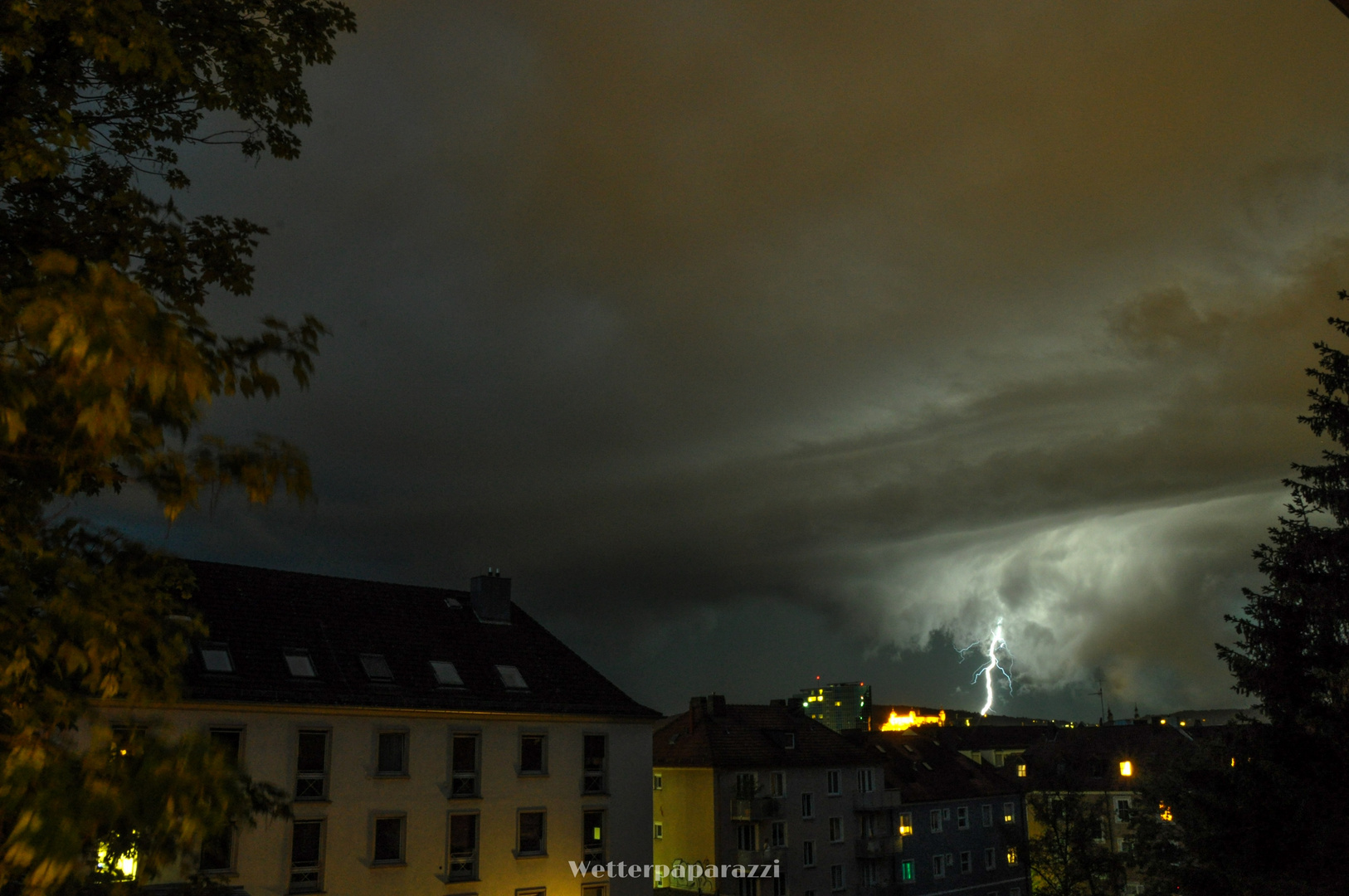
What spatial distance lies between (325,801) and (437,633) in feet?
29.6

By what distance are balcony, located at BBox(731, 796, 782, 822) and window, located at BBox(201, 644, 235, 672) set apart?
100ft

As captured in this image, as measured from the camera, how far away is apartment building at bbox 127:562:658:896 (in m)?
29.6

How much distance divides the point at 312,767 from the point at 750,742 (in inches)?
1198

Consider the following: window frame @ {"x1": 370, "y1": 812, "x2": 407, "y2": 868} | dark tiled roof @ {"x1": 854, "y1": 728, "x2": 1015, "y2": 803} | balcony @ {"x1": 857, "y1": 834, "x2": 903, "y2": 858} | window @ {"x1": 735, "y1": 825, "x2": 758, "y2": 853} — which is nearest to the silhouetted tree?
window frame @ {"x1": 370, "y1": 812, "x2": 407, "y2": 868}

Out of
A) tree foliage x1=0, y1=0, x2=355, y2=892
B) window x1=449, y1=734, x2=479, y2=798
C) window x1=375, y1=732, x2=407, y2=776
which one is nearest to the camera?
tree foliage x1=0, y1=0, x2=355, y2=892

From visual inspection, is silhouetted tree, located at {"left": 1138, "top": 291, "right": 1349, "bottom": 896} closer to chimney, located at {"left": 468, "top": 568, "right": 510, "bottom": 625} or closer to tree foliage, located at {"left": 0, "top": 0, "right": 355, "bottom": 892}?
tree foliage, located at {"left": 0, "top": 0, "right": 355, "bottom": 892}

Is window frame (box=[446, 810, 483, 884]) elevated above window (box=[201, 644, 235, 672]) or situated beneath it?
situated beneath

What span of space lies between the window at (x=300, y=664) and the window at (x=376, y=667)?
1.97m

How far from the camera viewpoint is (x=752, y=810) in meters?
51.8

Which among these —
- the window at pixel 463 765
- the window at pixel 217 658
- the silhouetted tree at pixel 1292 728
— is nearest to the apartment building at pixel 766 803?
the window at pixel 463 765

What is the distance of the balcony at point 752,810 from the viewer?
51719 millimetres

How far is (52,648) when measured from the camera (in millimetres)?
5562

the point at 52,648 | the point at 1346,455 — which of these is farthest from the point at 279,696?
the point at 1346,455

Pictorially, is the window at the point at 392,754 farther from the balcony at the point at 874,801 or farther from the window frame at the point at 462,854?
the balcony at the point at 874,801
